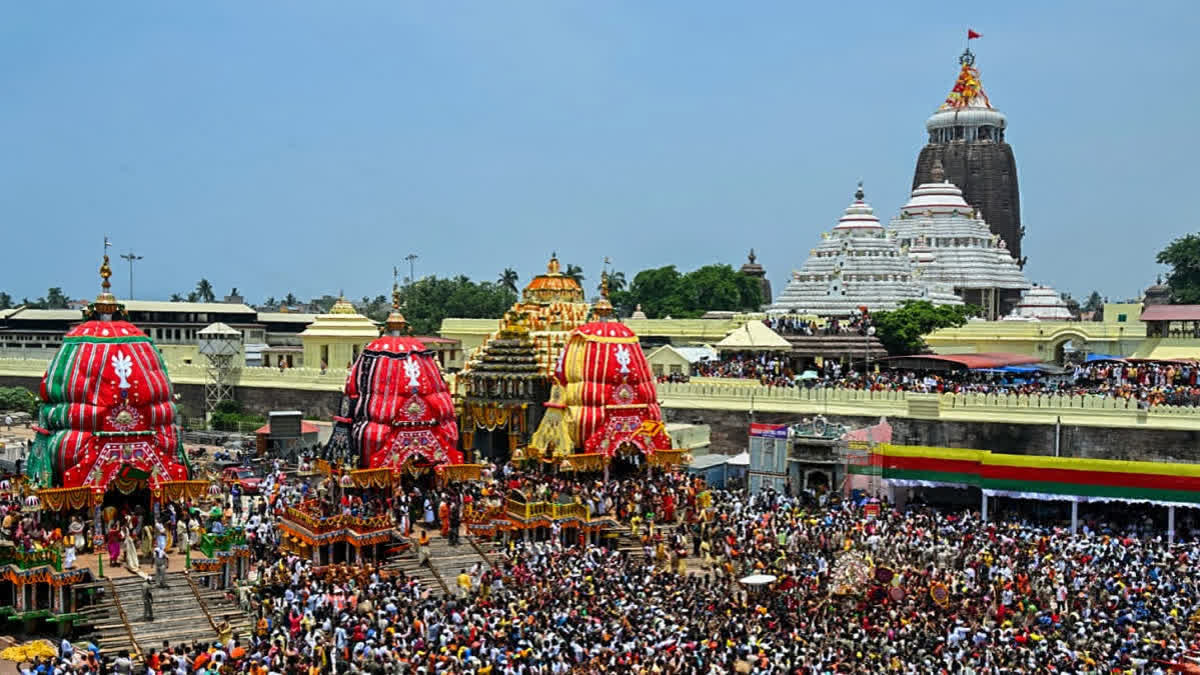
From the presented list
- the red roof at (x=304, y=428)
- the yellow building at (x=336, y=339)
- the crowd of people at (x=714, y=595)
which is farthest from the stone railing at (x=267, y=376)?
the crowd of people at (x=714, y=595)

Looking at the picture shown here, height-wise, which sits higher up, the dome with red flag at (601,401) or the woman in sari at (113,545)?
the dome with red flag at (601,401)

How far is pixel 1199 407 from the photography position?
34531 millimetres

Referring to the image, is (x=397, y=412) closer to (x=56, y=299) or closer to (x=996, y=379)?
(x=996, y=379)

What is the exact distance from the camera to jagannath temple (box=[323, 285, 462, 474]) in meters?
29.6

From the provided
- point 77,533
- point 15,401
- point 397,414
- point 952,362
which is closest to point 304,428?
point 397,414

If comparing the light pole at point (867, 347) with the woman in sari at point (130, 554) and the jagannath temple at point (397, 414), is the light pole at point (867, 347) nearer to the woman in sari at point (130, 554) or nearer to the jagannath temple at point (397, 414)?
the jagannath temple at point (397, 414)

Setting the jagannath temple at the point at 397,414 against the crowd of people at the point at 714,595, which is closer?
the crowd of people at the point at 714,595

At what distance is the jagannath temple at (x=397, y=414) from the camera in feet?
97.0

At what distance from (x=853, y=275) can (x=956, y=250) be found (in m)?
11.6

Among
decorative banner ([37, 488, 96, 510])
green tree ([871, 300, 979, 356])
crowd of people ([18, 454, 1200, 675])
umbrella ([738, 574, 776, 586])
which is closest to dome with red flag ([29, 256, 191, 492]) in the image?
decorative banner ([37, 488, 96, 510])

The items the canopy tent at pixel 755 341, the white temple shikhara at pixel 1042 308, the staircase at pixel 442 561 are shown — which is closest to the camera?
the staircase at pixel 442 561

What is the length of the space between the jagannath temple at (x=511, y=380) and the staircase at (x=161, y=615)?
11968mm

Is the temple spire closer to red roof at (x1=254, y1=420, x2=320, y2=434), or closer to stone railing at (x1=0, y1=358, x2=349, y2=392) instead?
red roof at (x1=254, y1=420, x2=320, y2=434)

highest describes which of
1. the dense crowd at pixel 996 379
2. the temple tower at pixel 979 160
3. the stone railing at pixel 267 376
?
the temple tower at pixel 979 160
